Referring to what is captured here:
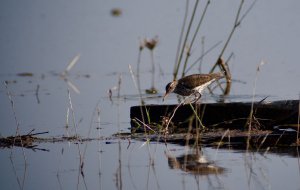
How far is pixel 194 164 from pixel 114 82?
5935 mm

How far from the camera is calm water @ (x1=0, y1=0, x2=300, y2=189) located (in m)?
7.35

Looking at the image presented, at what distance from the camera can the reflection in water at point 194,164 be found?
7.28 metres

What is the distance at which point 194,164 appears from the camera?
7.57m

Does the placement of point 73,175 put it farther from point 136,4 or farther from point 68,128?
point 136,4

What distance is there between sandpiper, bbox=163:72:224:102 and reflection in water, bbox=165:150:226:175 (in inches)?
143

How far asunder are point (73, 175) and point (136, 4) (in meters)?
12.9

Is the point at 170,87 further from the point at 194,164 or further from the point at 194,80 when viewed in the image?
the point at 194,164

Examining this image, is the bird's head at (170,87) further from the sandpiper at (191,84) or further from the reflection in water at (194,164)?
the reflection in water at (194,164)

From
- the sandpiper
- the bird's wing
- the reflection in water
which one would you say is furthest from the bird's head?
the reflection in water

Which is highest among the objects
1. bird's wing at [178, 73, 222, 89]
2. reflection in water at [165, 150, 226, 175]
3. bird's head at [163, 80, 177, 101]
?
bird's wing at [178, 73, 222, 89]

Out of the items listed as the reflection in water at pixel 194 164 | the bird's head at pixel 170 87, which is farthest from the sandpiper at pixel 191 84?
the reflection in water at pixel 194 164

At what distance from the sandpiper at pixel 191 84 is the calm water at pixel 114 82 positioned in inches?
12.0

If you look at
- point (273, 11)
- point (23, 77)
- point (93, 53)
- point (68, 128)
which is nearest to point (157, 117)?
point (68, 128)

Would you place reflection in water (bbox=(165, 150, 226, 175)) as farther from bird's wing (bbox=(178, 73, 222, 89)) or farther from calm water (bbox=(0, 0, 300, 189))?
bird's wing (bbox=(178, 73, 222, 89))
